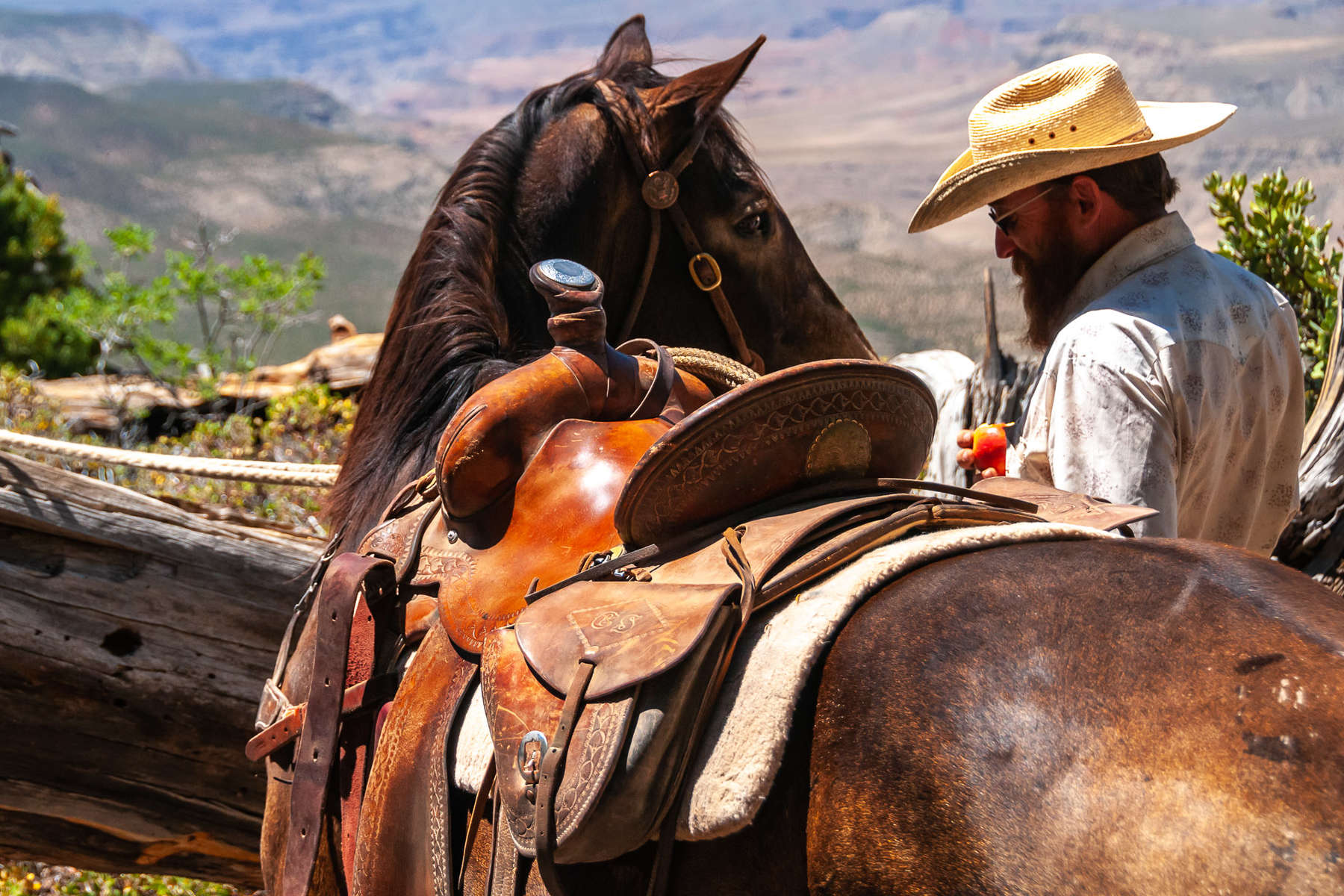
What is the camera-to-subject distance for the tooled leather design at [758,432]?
3.81ft

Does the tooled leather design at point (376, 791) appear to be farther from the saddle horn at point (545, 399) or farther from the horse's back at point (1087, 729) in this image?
the horse's back at point (1087, 729)

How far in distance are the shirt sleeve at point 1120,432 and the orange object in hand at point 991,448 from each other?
0.54ft

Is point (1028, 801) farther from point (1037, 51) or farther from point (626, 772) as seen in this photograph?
point (1037, 51)

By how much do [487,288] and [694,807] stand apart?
143 centimetres

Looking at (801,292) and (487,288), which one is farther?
(801,292)

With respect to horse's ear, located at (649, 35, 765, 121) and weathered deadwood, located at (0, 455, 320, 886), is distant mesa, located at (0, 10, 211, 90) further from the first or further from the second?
horse's ear, located at (649, 35, 765, 121)

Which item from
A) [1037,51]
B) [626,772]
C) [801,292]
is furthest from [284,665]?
[1037,51]

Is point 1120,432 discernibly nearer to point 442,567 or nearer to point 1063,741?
point 1063,741

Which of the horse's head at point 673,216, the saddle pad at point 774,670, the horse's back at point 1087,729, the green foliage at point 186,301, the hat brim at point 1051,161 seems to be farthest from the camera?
the green foliage at point 186,301

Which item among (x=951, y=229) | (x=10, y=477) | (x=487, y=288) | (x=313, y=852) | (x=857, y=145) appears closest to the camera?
(x=313, y=852)

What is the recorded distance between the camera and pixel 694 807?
3.19ft

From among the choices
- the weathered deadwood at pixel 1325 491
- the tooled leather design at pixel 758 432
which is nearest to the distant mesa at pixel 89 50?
the weathered deadwood at pixel 1325 491

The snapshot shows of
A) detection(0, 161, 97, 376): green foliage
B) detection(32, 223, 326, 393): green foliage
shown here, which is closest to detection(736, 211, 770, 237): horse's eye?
detection(32, 223, 326, 393): green foliage

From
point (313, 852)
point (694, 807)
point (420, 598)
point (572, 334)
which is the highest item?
point (572, 334)
